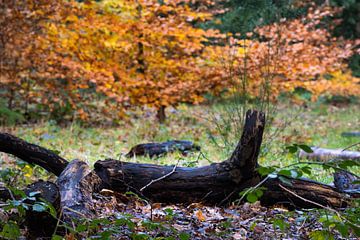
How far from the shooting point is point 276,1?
555cm

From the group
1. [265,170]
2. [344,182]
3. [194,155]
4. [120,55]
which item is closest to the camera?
[265,170]

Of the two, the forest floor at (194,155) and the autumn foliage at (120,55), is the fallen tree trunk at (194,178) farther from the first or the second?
the autumn foliage at (120,55)

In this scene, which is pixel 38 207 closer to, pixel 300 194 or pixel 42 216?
Answer: pixel 42 216

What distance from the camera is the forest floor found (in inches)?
112

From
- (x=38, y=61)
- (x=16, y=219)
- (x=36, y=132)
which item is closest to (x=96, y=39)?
(x=38, y=61)

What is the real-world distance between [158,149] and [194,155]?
547mm

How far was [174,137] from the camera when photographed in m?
8.56

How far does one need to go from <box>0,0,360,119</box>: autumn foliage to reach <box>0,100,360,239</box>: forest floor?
2.14 ft

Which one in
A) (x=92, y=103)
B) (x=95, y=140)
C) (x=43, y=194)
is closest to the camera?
(x=43, y=194)

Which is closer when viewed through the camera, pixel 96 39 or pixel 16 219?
pixel 16 219

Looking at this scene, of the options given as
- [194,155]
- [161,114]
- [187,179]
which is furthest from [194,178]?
[161,114]

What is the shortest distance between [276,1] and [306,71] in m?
3.91

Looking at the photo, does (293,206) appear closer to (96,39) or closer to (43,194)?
(43,194)

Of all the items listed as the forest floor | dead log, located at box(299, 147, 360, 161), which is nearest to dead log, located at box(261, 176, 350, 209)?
the forest floor
